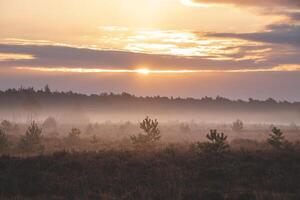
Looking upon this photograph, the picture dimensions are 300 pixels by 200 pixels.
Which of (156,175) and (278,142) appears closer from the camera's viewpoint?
(156,175)

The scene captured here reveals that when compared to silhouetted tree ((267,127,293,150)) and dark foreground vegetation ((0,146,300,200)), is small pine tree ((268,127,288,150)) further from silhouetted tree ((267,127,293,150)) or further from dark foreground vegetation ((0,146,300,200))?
dark foreground vegetation ((0,146,300,200))

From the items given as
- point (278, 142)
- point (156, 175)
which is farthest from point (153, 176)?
point (278, 142)

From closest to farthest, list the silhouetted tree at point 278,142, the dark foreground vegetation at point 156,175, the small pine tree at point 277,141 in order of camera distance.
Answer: the dark foreground vegetation at point 156,175 → the silhouetted tree at point 278,142 → the small pine tree at point 277,141

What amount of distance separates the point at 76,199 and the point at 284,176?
954 centimetres

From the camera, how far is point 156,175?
18906 mm

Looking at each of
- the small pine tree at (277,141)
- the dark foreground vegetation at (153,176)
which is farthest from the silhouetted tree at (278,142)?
the dark foreground vegetation at (153,176)

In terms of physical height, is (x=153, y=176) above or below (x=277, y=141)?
below

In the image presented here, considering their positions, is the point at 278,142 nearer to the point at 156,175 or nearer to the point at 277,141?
the point at 277,141

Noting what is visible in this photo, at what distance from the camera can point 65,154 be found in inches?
895

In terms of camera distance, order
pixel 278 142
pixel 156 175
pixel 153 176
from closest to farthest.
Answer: pixel 153 176 → pixel 156 175 → pixel 278 142

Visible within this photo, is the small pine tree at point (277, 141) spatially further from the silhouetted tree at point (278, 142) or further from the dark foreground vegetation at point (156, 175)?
the dark foreground vegetation at point (156, 175)

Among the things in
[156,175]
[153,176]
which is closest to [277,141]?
[156,175]

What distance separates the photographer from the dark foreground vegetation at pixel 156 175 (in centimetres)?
1583

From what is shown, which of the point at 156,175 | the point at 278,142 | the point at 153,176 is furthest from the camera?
the point at 278,142
